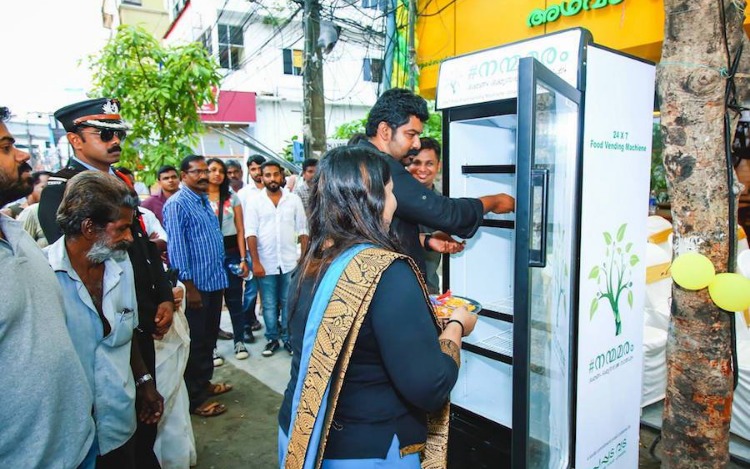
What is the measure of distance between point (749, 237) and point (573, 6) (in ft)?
10.8

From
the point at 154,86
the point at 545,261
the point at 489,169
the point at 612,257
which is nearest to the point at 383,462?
the point at 545,261

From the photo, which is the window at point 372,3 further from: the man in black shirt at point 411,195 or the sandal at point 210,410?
the sandal at point 210,410

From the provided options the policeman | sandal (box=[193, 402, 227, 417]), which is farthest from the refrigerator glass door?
sandal (box=[193, 402, 227, 417])

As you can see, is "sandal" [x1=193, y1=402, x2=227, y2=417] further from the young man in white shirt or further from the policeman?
the policeman

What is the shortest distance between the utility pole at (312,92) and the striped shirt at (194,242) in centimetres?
322

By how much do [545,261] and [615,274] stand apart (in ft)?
2.83

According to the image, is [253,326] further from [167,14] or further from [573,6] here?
[167,14]

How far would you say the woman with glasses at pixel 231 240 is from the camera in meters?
4.48

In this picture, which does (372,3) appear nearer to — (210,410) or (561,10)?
(561,10)

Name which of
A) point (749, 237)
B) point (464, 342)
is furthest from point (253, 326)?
point (749, 237)

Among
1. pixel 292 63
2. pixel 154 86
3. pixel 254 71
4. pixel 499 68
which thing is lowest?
pixel 499 68

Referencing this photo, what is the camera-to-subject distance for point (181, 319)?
2.85 m

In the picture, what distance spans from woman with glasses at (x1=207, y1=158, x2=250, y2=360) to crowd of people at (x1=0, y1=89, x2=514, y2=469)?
52.5 inches

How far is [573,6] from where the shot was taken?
14.4ft
